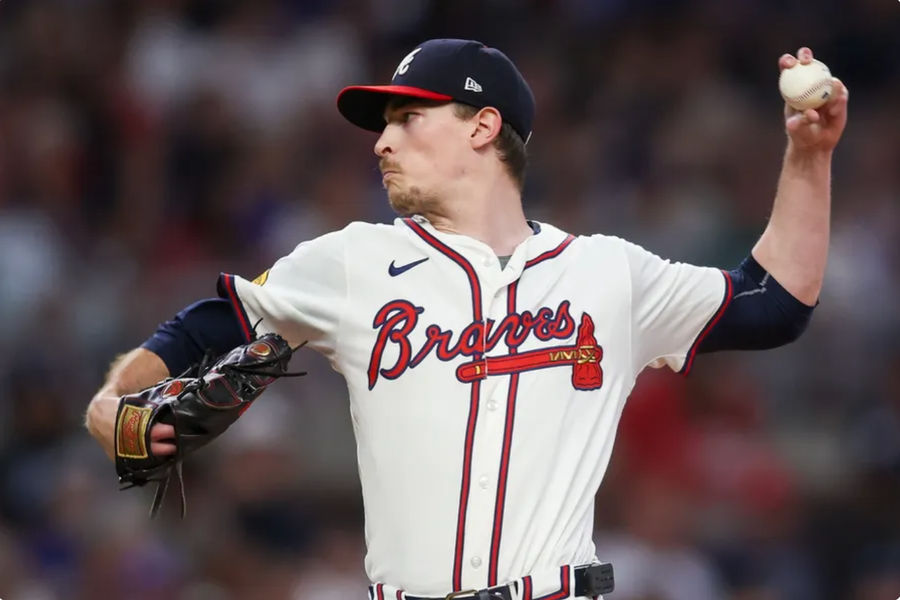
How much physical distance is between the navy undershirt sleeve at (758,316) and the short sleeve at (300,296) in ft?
2.81

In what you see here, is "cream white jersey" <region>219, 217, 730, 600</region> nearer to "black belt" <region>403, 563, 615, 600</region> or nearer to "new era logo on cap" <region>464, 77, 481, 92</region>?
"black belt" <region>403, 563, 615, 600</region>

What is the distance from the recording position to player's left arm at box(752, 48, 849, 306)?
3.02m

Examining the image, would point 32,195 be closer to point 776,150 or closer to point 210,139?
point 210,139

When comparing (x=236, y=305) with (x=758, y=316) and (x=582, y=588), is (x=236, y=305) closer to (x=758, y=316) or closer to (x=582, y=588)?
(x=582, y=588)

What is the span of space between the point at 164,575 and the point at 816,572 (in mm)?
2773

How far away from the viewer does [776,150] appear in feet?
22.6

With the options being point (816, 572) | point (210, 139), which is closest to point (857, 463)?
point (816, 572)

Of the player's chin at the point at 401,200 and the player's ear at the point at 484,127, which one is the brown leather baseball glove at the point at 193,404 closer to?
the player's chin at the point at 401,200

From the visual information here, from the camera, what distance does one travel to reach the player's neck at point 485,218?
304 centimetres

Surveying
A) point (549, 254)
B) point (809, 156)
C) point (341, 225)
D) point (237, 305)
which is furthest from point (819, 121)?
point (341, 225)

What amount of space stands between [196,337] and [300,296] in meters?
0.26

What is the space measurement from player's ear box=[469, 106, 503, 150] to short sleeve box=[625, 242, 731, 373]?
0.41 meters

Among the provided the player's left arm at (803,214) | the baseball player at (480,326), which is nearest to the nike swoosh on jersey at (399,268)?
the baseball player at (480,326)

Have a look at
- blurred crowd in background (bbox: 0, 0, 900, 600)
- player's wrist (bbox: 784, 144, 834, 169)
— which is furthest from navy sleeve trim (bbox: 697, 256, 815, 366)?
blurred crowd in background (bbox: 0, 0, 900, 600)
